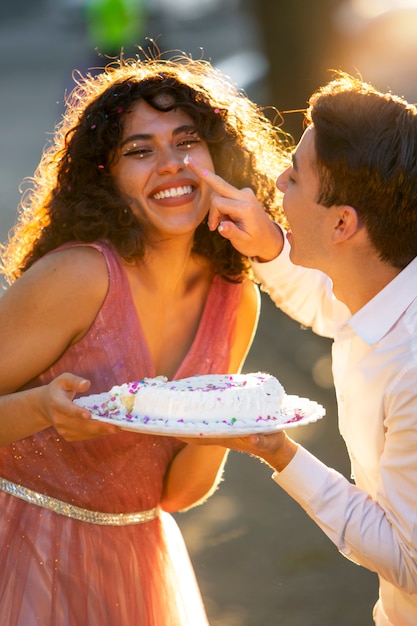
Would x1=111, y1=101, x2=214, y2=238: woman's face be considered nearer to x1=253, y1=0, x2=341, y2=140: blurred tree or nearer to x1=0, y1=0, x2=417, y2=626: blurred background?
x1=0, y1=0, x2=417, y2=626: blurred background

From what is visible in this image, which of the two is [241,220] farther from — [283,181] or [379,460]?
[379,460]

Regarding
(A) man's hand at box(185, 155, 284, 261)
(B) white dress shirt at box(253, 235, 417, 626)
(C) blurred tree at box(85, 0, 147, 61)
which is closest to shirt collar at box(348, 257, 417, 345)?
(B) white dress shirt at box(253, 235, 417, 626)

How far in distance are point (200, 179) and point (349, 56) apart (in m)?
6.52

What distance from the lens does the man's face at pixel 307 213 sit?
3068 mm

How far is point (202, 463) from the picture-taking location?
3.46 m

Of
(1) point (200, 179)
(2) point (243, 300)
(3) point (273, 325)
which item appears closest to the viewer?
(1) point (200, 179)

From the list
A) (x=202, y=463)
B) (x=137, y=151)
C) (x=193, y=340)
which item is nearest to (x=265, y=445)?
(x=202, y=463)

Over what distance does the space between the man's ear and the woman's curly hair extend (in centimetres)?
63

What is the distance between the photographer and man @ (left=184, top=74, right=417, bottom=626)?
2801 mm

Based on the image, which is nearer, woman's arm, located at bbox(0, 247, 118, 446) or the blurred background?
woman's arm, located at bbox(0, 247, 118, 446)

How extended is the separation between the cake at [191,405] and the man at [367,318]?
3.0 inches

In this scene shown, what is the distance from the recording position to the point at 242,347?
3680mm

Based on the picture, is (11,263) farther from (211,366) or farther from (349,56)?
(349,56)

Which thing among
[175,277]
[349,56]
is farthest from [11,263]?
[349,56]
